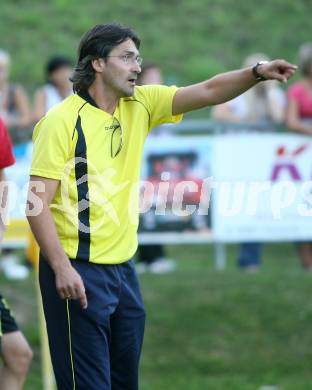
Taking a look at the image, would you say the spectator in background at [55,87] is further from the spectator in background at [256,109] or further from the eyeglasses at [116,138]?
the eyeglasses at [116,138]

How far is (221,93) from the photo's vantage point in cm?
594

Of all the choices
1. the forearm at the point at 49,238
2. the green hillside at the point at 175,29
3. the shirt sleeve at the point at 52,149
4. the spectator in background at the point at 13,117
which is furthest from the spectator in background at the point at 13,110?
the green hillside at the point at 175,29

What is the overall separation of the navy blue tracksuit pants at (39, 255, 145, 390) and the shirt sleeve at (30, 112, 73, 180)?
1.62ft

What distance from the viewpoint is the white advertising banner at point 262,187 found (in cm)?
1027

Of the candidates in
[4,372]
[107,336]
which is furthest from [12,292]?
[107,336]

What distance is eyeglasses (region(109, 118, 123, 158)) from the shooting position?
5957mm

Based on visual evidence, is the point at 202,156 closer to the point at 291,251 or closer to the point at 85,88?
the point at 291,251

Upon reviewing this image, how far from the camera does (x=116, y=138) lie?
598cm

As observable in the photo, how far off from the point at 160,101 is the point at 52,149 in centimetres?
69

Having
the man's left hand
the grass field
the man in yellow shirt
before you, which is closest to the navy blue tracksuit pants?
the man in yellow shirt

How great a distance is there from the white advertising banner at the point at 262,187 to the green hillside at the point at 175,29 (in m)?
7.35

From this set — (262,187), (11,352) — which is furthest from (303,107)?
(11,352)

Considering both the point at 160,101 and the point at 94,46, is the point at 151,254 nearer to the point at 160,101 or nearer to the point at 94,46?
the point at 160,101

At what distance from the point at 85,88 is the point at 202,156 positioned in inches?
179
